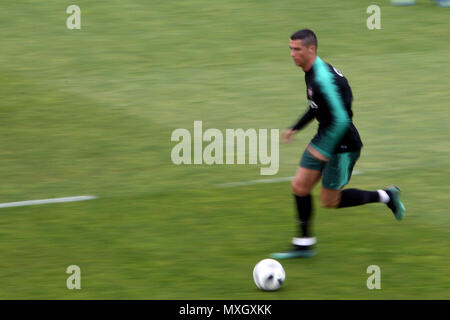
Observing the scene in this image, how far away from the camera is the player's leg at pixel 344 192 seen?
9031 millimetres

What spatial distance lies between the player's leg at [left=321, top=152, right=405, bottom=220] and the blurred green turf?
1.43ft

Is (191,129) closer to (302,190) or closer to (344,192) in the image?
(344,192)

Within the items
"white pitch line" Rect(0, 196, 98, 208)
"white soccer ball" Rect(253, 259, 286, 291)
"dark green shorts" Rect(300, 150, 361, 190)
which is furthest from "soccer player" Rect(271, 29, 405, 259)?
"white pitch line" Rect(0, 196, 98, 208)

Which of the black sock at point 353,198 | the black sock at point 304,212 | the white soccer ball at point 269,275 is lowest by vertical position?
the white soccer ball at point 269,275

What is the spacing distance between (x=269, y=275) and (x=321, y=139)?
4.99ft

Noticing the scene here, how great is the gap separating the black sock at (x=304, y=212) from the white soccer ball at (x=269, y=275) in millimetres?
835

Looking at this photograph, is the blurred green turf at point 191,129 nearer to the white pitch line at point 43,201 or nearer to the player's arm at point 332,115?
the white pitch line at point 43,201

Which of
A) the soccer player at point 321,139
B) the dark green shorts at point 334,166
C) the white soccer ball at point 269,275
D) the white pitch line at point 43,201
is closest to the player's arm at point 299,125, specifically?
the soccer player at point 321,139

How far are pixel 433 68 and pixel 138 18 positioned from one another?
653 centimetres

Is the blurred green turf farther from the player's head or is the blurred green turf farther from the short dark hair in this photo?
the short dark hair

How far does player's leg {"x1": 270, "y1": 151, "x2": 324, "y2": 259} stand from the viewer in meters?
8.91

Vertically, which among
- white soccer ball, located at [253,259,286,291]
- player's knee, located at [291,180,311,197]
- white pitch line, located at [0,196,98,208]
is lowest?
white soccer ball, located at [253,259,286,291]

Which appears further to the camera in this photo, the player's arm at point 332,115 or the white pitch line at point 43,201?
the white pitch line at point 43,201

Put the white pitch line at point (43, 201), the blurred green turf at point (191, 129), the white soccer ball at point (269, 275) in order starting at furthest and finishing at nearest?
the white pitch line at point (43, 201) < the blurred green turf at point (191, 129) < the white soccer ball at point (269, 275)
